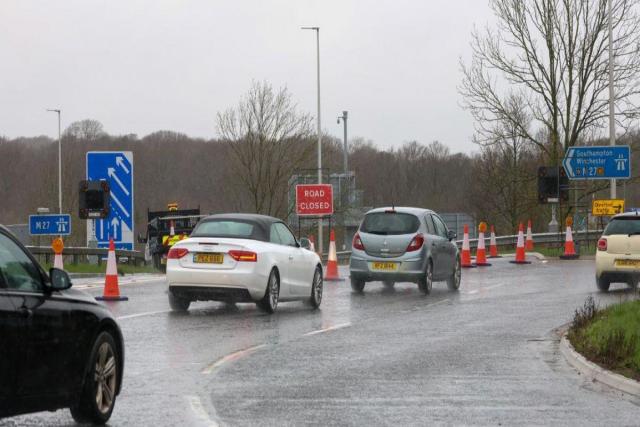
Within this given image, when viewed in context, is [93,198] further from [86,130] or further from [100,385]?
[86,130]

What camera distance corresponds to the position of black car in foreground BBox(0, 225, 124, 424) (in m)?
7.29

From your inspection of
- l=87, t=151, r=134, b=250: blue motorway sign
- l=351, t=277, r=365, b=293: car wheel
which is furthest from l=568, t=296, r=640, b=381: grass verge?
l=87, t=151, r=134, b=250: blue motorway sign

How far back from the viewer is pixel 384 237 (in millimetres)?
24047

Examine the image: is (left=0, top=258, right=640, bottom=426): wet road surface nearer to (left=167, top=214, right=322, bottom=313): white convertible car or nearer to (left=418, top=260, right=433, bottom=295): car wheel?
(left=167, top=214, right=322, bottom=313): white convertible car

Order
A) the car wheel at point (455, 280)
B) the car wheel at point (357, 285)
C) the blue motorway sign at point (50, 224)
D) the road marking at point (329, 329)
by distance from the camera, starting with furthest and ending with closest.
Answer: the blue motorway sign at point (50, 224) < the car wheel at point (455, 280) < the car wheel at point (357, 285) < the road marking at point (329, 329)

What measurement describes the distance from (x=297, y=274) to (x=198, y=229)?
6.21 feet

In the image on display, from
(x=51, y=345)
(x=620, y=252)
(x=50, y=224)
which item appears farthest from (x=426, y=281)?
(x=51, y=345)

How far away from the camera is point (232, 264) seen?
18.4 metres

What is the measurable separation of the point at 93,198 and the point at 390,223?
28.9ft

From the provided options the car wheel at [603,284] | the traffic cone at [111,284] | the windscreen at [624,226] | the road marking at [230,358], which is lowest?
the road marking at [230,358]

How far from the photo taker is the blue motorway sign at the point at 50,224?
31.9 meters

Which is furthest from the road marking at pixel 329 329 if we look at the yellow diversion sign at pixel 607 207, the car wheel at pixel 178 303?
the yellow diversion sign at pixel 607 207

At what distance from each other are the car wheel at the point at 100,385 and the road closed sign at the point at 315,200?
3690 cm

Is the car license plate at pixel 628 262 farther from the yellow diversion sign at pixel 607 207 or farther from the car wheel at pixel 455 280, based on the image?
the yellow diversion sign at pixel 607 207
